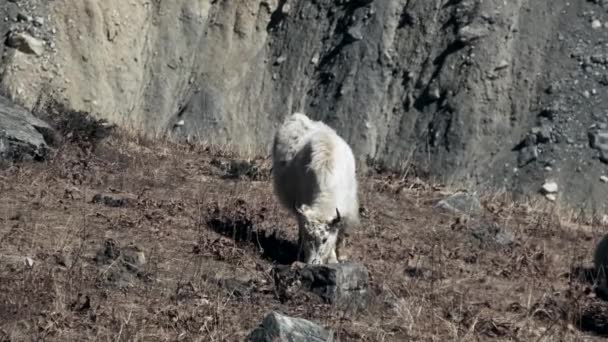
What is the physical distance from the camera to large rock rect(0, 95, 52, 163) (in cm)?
1409

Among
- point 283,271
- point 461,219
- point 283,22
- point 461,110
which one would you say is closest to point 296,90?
point 283,22

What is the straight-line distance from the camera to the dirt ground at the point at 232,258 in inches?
345

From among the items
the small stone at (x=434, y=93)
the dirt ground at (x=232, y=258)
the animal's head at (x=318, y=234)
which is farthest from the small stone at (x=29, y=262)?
the small stone at (x=434, y=93)

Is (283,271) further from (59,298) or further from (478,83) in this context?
(478,83)

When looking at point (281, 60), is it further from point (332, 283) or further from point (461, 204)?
point (332, 283)

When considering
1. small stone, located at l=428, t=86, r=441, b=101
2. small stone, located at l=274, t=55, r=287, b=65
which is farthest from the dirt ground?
small stone, located at l=274, t=55, r=287, b=65

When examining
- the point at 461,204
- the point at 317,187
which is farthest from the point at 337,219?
the point at 461,204

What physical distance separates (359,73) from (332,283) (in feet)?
62.9

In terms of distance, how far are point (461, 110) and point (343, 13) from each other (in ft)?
14.6

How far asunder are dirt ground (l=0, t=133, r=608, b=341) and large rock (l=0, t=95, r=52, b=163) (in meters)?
0.23

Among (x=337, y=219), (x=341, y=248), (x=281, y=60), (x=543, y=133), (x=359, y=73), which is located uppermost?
(x=281, y=60)

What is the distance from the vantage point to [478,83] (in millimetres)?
27250

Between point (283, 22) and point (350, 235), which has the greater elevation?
point (283, 22)

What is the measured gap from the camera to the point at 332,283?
970cm
